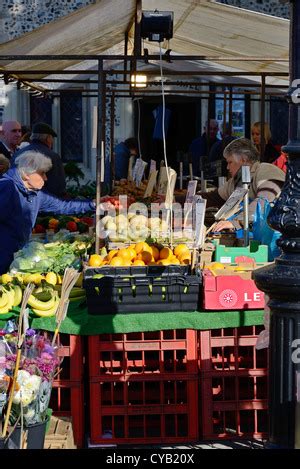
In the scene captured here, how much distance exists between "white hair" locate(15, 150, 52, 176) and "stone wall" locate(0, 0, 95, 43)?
12433 millimetres

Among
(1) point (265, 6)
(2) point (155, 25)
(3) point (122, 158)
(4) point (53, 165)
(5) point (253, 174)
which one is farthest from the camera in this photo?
(1) point (265, 6)

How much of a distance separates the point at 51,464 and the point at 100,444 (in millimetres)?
1719

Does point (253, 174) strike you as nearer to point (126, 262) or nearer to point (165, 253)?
point (165, 253)

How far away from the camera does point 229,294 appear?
218 inches

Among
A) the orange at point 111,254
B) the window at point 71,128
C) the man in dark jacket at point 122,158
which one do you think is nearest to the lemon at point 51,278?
the orange at point 111,254

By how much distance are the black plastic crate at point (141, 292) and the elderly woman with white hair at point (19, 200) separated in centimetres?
148

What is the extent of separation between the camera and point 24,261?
648cm

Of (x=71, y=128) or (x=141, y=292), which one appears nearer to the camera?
(x=141, y=292)

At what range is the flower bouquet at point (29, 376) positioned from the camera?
4309 millimetres

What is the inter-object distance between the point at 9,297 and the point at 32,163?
151 cm

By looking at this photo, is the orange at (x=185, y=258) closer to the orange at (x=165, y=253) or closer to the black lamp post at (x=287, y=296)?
the orange at (x=165, y=253)

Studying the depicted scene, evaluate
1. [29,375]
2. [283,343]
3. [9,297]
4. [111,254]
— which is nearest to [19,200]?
[111,254]

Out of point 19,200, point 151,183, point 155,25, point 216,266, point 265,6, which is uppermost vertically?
point 265,6

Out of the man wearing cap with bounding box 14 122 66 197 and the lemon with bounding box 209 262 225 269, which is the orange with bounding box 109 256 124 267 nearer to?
the lemon with bounding box 209 262 225 269
